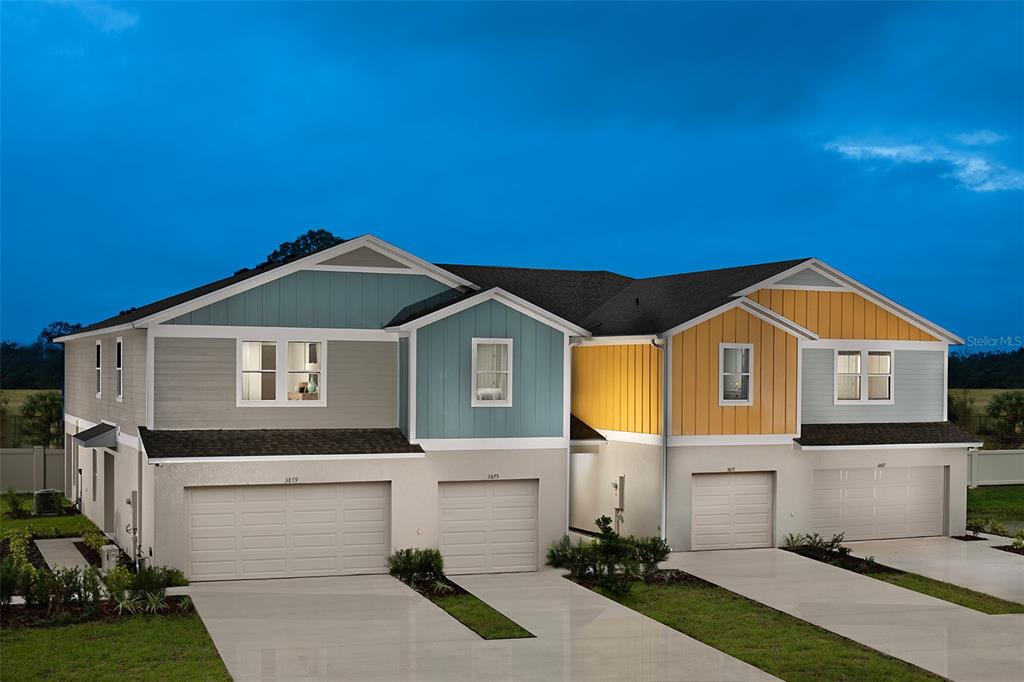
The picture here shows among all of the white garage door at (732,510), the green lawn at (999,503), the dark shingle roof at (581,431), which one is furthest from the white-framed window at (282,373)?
the green lawn at (999,503)

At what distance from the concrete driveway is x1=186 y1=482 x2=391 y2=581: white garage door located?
52 centimetres

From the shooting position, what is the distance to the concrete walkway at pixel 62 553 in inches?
896

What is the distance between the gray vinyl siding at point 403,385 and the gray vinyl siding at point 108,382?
501cm

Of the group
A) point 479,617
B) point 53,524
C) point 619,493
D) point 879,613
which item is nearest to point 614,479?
point 619,493

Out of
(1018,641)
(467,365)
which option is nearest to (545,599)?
(467,365)

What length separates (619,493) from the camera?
2539cm

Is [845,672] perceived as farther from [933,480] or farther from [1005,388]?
[1005,388]

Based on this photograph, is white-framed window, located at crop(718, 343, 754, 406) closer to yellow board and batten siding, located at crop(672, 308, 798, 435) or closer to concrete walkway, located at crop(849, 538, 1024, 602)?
yellow board and batten siding, located at crop(672, 308, 798, 435)

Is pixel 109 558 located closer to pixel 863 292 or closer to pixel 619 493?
pixel 619 493

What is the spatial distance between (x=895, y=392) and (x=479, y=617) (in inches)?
568

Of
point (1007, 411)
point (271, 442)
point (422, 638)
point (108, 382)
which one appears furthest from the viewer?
point (1007, 411)

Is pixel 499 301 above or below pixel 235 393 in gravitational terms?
above

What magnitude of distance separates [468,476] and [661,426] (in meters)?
4.51

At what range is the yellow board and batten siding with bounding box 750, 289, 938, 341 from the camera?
88.1 ft
